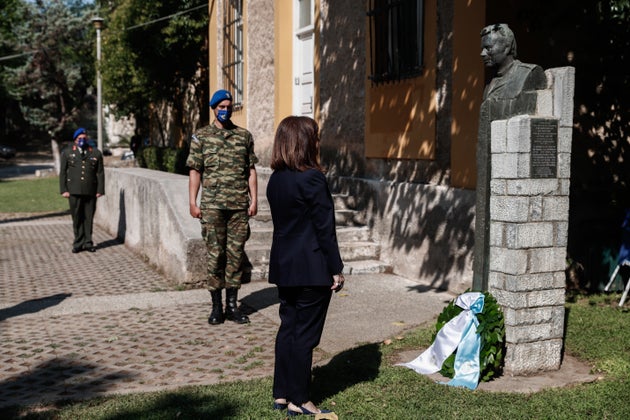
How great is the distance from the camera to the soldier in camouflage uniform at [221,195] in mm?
6664

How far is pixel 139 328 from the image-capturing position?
262 inches

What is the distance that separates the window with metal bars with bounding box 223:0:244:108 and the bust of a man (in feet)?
33.1

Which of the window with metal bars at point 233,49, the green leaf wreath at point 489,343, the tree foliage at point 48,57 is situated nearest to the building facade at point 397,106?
the window with metal bars at point 233,49

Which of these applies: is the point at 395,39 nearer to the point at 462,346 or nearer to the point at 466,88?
the point at 466,88

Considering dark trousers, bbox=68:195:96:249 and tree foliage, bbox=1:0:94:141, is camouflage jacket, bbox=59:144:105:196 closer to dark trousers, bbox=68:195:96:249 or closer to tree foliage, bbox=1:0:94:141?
dark trousers, bbox=68:195:96:249

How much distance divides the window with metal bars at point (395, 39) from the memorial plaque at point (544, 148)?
12.5 ft

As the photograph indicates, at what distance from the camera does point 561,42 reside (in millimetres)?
7582

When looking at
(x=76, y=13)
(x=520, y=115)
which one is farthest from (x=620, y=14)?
(x=76, y=13)

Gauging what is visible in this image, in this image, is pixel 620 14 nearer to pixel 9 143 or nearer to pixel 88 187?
pixel 88 187

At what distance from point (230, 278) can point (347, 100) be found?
4730 mm

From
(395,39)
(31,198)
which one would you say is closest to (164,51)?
Result: (31,198)

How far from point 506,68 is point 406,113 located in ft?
12.3

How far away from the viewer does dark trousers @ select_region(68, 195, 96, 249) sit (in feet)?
39.4

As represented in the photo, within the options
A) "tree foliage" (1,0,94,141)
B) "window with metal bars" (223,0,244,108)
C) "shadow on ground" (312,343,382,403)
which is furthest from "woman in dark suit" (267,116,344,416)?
"tree foliage" (1,0,94,141)
